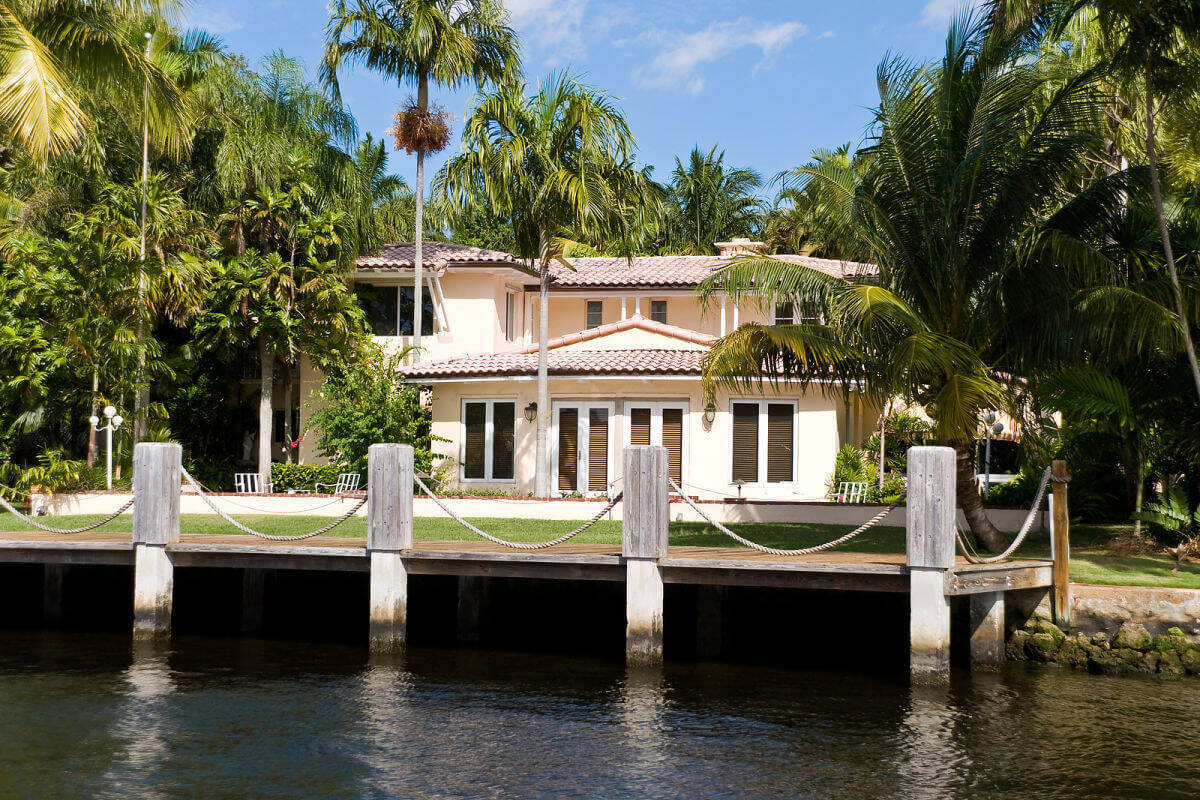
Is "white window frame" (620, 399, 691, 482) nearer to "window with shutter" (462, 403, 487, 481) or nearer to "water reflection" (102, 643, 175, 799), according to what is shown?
"window with shutter" (462, 403, 487, 481)

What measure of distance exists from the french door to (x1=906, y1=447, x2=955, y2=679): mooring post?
48.3 ft

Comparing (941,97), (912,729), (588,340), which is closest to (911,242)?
(941,97)

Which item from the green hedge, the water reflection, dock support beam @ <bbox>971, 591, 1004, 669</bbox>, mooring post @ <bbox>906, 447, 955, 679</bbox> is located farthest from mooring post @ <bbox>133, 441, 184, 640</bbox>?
the green hedge

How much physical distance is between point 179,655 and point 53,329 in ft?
48.5

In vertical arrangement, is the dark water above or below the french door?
below

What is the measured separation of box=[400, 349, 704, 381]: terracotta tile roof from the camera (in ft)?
88.8

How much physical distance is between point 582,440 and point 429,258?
810cm

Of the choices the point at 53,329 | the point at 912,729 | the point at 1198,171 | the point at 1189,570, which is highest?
the point at 1198,171

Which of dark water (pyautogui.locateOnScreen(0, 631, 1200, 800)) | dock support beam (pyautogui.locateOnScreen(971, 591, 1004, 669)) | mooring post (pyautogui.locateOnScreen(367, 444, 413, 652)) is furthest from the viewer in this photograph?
mooring post (pyautogui.locateOnScreen(367, 444, 413, 652))

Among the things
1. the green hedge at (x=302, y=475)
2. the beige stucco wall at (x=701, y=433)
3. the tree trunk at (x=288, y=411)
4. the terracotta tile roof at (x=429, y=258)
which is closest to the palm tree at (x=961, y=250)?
the beige stucco wall at (x=701, y=433)

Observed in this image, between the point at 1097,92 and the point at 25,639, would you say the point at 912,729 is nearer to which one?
the point at 1097,92

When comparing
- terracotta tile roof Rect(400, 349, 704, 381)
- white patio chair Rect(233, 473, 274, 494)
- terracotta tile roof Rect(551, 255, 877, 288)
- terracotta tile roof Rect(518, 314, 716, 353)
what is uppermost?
terracotta tile roof Rect(551, 255, 877, 288)

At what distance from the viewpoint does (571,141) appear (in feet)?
84.4

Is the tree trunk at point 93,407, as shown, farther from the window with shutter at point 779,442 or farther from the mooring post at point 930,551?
the mooring post at point 930,551
